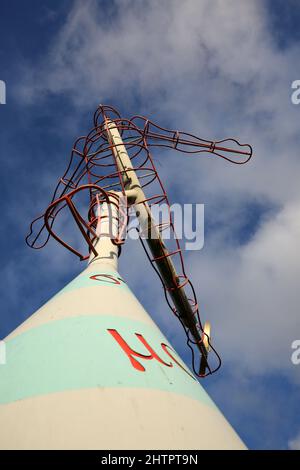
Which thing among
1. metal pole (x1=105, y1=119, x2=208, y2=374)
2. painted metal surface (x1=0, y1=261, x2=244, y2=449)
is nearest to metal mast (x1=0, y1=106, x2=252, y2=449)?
painted metal surface (x1=0, y1=261, x2=244, y2=449)

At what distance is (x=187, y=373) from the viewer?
3262 mm

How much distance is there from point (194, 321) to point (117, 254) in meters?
3.22

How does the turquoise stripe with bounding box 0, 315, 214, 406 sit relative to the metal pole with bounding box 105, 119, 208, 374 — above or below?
below

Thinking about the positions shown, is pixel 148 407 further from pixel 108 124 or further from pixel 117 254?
pixel 108 124

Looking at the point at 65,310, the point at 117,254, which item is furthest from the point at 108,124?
the point at 65,310

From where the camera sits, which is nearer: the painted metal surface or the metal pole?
the painted metal surface

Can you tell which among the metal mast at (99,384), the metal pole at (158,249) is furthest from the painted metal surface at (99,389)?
the metal pole at (158,249)

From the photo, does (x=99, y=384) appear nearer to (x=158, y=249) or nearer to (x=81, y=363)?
(x=81, y=363)

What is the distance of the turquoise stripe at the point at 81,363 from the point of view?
247 centimetres

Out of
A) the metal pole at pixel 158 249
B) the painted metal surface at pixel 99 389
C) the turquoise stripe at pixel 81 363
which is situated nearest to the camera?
the painted metal surface at pixel 99 389

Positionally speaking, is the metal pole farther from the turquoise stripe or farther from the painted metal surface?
the turquoise stripe

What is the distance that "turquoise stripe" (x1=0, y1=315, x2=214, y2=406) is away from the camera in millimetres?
2471

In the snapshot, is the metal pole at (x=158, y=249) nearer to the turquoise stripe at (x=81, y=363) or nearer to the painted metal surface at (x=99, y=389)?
the painted metal surface at (x=99, y=389)

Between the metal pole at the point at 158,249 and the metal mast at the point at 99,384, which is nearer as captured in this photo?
the metal mast at the point at 99,384
